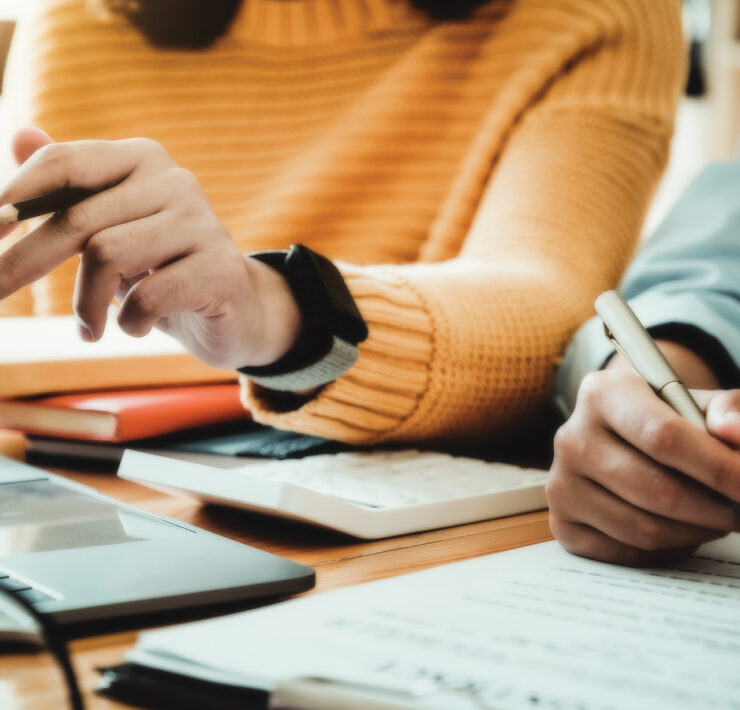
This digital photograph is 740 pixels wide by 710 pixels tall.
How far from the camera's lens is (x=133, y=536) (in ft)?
1.11

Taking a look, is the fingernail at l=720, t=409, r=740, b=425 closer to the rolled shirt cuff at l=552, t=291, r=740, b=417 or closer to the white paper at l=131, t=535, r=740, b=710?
the white paper at l=131, t=535, r=740, b=710

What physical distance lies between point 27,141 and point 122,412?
0.18 m

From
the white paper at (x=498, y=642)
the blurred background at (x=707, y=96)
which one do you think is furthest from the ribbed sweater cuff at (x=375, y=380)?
the blurred background at (x=707, y=96)

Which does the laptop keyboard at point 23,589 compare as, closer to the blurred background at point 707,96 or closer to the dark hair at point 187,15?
the dark hair at point 187,15

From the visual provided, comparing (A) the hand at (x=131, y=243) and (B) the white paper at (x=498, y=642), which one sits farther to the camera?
(A) the hand at (x=131, y=243)

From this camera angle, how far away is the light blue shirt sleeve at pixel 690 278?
0.49m

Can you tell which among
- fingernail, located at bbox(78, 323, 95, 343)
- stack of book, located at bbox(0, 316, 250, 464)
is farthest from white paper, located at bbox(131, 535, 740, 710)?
stack of book, located at bbox(0, 316, 250, 464)

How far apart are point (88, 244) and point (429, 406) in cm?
26

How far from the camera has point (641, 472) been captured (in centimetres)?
32

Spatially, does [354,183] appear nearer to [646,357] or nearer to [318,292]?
[318,292]

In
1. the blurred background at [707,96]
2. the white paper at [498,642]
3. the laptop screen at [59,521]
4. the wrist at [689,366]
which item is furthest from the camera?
the blurred background at [707,96]

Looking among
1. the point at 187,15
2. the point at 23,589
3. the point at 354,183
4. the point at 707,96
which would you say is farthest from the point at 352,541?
the point at 707,96

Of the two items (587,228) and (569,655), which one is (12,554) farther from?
(587,228)

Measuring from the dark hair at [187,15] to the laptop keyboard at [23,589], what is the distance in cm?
77
